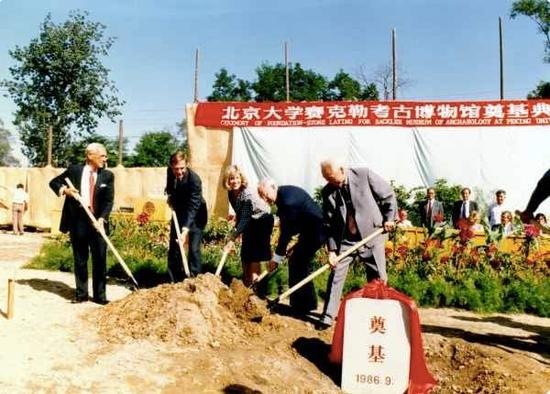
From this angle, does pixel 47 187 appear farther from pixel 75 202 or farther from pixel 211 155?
pixel 75 202

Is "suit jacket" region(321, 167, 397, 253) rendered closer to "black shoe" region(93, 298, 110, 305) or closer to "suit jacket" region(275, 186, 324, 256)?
"suit jacket" region(275, 186, 324, 256)

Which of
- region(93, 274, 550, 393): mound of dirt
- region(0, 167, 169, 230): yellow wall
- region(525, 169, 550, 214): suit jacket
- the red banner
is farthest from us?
region(0, 167, 169, 230): yellow wall

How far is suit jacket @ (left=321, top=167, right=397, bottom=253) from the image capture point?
18.1ft

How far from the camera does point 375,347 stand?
437 cm

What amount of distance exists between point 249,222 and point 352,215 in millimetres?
1355

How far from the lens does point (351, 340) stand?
4434 mm

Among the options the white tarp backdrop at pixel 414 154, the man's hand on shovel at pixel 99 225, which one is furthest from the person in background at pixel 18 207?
the man's hand on shovel at pixel 99 225

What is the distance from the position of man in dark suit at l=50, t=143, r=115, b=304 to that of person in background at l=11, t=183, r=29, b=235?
10.5 m

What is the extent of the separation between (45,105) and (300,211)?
62.2 feet

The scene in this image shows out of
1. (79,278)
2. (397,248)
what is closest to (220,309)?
(79,278)

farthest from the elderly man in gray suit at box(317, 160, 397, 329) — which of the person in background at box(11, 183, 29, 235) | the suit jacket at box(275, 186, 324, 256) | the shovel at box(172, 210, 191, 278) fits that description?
the person in background at box(11, 183, 29, 235)

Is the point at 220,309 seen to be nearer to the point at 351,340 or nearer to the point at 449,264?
the point at 351,340

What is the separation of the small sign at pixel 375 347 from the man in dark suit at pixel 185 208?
274 cm

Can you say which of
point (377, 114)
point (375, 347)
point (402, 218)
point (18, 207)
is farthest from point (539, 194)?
point (18, 207)
